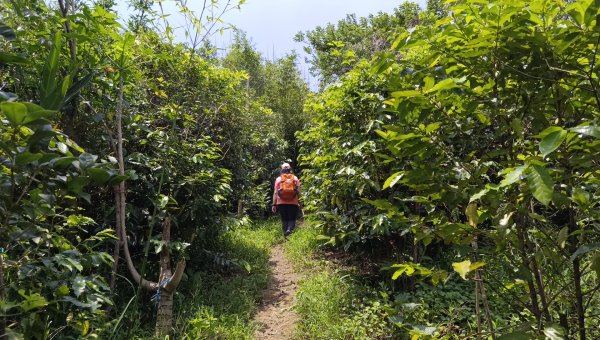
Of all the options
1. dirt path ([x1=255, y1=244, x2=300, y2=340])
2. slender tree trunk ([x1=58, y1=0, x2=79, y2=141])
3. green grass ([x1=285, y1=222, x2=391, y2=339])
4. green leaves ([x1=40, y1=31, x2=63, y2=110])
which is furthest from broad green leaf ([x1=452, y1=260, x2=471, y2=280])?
dirt path ([x1=255, y1=244, x2=300, y2=340])

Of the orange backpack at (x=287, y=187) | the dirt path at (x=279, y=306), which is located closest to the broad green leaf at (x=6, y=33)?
the dirt path at (x=279, y=306)

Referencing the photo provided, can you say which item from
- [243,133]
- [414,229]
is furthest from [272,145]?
→ [414,229]

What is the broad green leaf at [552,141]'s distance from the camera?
0.82m

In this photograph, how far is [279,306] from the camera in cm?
430

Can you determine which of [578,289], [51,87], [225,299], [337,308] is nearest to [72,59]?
[51,87]

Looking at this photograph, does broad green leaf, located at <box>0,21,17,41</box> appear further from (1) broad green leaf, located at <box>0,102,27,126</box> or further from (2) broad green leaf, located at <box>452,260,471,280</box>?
(2) broad green leaf, located at <box>452,260,471,280</box>

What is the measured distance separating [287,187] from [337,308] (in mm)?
3624

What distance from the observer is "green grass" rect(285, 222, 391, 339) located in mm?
3299

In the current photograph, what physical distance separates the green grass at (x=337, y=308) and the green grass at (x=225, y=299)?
0.55 m

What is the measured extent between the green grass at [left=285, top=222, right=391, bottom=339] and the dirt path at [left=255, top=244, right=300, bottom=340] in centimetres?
15

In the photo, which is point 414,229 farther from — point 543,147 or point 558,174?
point 543,147

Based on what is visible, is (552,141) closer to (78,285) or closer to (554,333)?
(554,333)

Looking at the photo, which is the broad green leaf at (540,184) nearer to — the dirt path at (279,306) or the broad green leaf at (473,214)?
the broad green leaf at (473,214)

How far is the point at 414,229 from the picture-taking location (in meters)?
1.48
